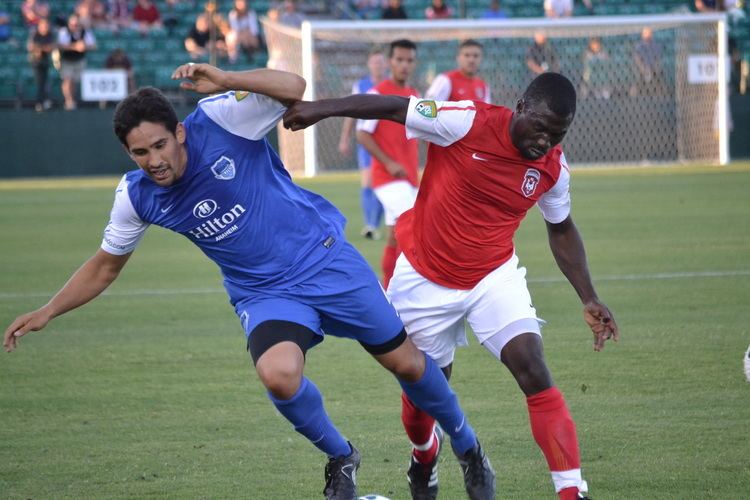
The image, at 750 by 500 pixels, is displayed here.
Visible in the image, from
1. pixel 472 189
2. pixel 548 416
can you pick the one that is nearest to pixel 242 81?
pixel 472 189

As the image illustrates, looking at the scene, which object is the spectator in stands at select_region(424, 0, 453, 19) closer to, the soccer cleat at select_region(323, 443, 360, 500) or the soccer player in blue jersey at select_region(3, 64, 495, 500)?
the soccer player in blue jersey at select_region(3, 64, 495, 500)

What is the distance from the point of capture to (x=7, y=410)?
6.71 meters

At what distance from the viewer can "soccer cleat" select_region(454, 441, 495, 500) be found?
4.90 metres

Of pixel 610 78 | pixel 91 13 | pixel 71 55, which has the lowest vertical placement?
pixel 610 78

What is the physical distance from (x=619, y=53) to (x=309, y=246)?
21.7 meters

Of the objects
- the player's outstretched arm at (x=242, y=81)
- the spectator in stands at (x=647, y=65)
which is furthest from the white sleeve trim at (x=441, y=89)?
the spectator in stands at (x=647, y=65)

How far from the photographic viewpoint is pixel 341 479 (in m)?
4.76

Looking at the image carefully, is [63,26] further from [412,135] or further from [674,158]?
[412,135]

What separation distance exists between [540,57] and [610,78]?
155cm

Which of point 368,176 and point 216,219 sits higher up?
point 216,219

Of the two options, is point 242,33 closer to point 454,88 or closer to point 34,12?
point 34,12

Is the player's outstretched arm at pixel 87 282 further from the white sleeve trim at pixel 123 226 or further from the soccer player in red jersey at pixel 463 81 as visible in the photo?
the soccer player in red jersey at pixel 463 81

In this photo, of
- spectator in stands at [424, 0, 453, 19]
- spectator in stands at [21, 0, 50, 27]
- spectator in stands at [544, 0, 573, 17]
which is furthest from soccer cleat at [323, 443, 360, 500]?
spectator in stands at [544, 0, 573, 17]

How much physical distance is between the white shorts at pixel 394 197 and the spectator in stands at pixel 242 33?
54.9ft
